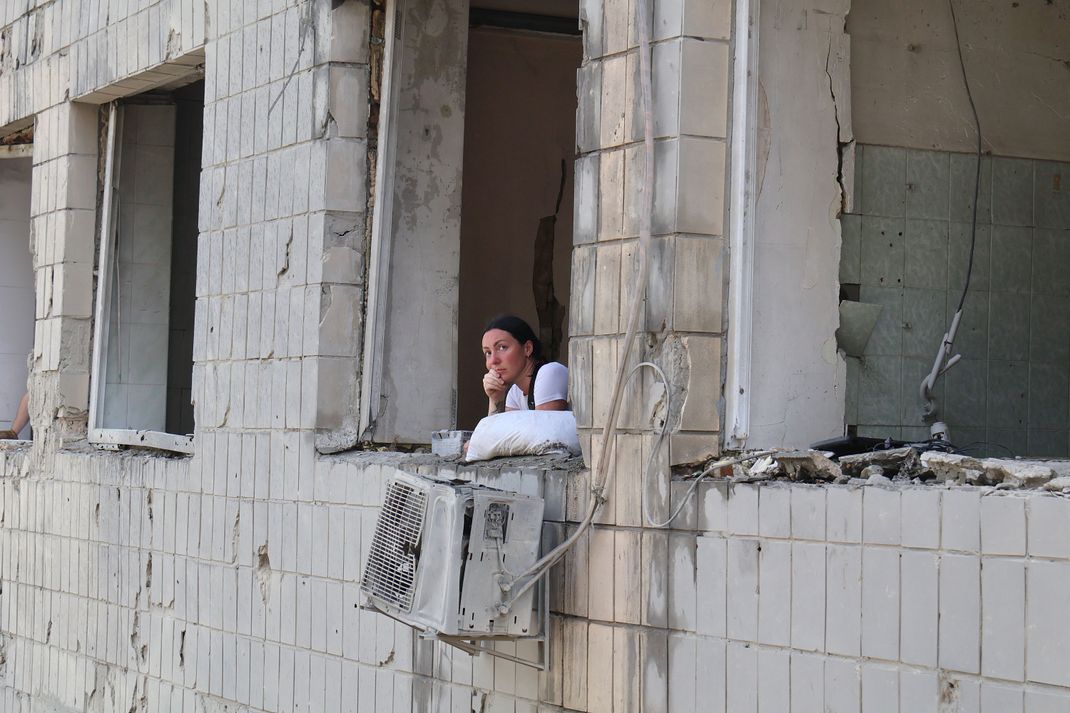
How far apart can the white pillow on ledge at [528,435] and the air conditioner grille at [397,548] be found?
1.96ft

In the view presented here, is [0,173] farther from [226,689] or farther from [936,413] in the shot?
[936,413]

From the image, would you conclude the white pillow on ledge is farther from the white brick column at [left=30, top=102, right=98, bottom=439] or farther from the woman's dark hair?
the white brick column at [left=30, top=102, right=98, bottom=439]

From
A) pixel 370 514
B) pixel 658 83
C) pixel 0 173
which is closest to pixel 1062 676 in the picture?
pixel 658 83

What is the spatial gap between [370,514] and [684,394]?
1733 mm

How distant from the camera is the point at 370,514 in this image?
232 inches

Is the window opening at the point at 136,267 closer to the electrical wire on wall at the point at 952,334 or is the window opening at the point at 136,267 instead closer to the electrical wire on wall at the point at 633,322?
the electrical wire on wall at the point at 633,322

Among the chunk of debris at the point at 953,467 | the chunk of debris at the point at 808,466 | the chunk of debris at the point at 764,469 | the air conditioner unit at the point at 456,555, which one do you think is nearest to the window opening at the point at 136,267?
the air conditioner unit at the point at 456,555

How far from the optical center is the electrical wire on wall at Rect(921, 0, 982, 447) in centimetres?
514

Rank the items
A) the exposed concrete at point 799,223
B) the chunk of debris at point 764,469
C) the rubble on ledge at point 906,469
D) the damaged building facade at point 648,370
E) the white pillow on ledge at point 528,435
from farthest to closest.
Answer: the white pillow on ledge at point 528,435, the exposed concrete at point 799,223, the chunk of debris at point 764,469, the damaged building facade at point 648,370, the rubble on ledge at point 906,469

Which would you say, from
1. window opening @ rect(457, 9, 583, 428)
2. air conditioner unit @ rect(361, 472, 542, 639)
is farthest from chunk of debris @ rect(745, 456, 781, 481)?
window opening @ rect(457, 9, 583, 428)

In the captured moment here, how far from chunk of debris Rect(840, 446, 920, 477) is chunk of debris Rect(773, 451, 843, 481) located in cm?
5

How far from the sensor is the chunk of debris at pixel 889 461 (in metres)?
4.19

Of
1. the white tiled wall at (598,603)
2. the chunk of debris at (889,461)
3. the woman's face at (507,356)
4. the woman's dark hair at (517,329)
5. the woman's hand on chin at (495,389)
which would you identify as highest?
the woman's dark hair at (517,329)

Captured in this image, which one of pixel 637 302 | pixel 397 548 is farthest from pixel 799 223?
pixel 397 548
